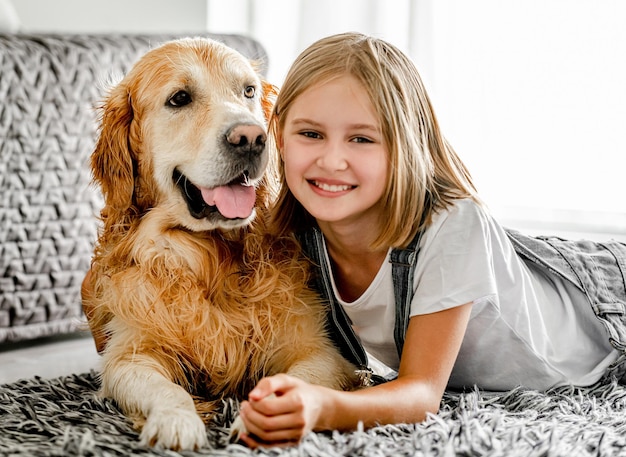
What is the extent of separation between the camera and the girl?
55.7 inches

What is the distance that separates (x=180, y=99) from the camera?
5.08 ft

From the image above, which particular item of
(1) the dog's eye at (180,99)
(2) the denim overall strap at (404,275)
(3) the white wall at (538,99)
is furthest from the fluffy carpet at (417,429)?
(3) the white wall at (538,99)

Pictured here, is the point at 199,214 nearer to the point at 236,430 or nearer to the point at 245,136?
the point at 245,136

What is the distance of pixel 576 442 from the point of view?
1.27 m

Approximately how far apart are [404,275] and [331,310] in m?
0.19

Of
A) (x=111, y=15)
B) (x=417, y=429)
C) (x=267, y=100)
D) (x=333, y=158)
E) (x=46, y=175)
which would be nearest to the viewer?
(x=417, y=429)

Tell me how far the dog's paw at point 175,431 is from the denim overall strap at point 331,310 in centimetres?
44

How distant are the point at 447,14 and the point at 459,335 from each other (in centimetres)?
169

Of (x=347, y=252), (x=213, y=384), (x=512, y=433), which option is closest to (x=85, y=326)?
(x=213, y=384)

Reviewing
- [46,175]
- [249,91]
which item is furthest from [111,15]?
[249,91]

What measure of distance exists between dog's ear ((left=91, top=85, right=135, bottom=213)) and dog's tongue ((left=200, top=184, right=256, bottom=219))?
0.17 m

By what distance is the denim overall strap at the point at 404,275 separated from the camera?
4.91 feet

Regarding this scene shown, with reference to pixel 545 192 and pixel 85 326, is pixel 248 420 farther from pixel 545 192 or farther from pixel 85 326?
pixel 545 192

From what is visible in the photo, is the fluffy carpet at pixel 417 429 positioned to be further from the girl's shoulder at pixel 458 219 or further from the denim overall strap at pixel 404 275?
the girl's shoulder at pixel 458 219
